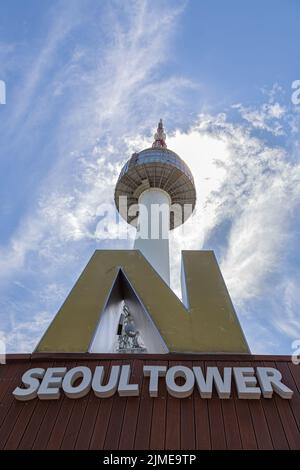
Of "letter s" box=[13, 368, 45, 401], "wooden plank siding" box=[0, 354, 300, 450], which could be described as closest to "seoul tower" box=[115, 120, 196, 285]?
"letter s" box=[13, 368, 45, 401]

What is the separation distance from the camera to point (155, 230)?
86.0 feet

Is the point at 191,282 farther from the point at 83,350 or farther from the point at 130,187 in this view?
the point at 130,187

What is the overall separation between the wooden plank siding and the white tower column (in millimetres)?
16823

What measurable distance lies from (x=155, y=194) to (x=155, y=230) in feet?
14.2

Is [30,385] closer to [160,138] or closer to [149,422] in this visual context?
[149,422]

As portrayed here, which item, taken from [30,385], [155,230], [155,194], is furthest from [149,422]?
[155,194]

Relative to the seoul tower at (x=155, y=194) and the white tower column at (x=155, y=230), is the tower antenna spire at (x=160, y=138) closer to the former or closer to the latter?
the seoul tower at (x=155, y=194)

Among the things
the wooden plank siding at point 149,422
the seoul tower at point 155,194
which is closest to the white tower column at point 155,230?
the seoul tower at point 155,194

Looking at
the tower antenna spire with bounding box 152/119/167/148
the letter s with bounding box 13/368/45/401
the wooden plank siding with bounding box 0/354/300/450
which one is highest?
the tower antenna spire with bounding box 152/119/167/148

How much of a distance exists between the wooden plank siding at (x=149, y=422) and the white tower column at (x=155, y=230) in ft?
55.2

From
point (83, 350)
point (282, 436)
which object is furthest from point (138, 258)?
point (282, 436)

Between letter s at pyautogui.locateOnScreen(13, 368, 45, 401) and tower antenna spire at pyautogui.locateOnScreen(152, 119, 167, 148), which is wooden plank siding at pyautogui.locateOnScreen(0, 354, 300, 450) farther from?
tower antenna spire at pyautogui.locateOnScreen(152, 119, 167, 148)

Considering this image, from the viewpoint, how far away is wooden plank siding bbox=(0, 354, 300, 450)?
5828mm

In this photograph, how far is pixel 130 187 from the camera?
30656 mm
